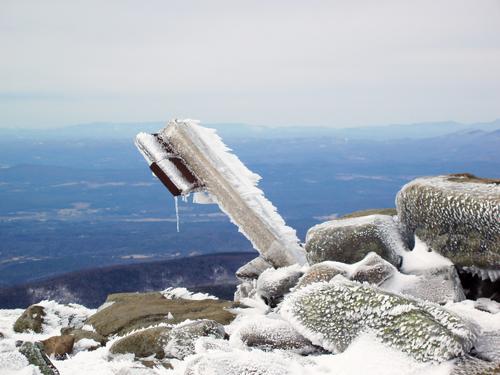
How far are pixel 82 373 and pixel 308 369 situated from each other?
3.17 m

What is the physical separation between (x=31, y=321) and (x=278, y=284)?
19.7ft

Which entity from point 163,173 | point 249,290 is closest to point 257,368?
point 249,290

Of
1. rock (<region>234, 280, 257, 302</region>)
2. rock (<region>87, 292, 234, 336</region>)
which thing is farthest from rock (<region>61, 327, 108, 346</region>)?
rock (<region>234, 280, 257, 302</region>)

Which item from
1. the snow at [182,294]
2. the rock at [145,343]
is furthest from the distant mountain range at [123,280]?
the rock at [145,343]

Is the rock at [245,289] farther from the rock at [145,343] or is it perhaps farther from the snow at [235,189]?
the rock at [145,343]

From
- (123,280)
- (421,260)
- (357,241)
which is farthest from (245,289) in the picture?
(123,280)

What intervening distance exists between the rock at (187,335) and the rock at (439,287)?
10.5 feet

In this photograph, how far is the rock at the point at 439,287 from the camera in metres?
9.83

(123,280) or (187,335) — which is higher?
(187,335)

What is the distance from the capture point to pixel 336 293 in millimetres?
8297

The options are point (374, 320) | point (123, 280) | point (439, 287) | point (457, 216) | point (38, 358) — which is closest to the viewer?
point (374, 320)

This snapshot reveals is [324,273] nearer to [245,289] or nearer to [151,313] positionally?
[151,313]

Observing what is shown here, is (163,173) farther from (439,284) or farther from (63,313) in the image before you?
(439,284)

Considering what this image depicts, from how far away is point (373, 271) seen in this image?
33.0 feet
